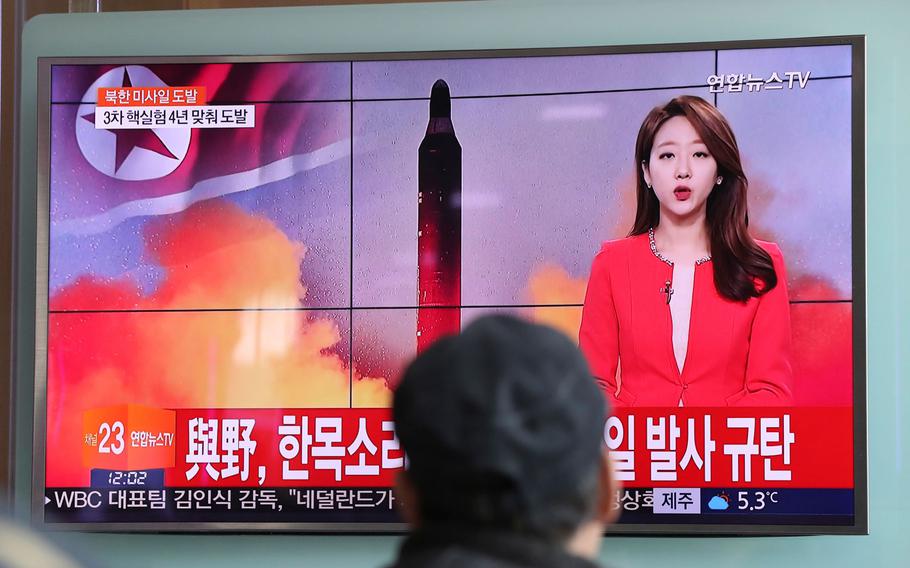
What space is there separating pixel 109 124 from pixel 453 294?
98 centimetres

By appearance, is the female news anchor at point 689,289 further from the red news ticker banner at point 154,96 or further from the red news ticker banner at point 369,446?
the red news ticker banner at point 154,96

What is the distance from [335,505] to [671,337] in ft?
2.98

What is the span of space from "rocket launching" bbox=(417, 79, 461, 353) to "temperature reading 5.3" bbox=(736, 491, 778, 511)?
30.9 inches

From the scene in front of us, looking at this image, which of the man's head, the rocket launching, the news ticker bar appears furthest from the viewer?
the rocket launching

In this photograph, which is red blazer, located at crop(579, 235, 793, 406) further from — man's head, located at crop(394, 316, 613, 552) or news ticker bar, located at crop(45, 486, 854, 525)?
man's head, located at crop(394, 316, 613, 552)

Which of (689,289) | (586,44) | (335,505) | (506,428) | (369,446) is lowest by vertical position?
(335,505)

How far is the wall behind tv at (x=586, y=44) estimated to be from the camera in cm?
272

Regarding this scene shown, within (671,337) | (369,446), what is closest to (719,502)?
(671,337)

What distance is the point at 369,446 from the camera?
2.77m

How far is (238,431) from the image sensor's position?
2793 mm

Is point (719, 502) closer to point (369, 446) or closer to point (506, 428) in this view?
point (369, 446)

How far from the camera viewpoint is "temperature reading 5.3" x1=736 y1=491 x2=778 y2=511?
265 cm

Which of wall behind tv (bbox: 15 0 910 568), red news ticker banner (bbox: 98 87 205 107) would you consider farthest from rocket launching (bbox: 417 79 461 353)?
red news ticker banner (bbox: 98 87 205 107)

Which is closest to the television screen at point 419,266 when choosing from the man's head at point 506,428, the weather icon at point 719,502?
the weather icon at point 719,502
